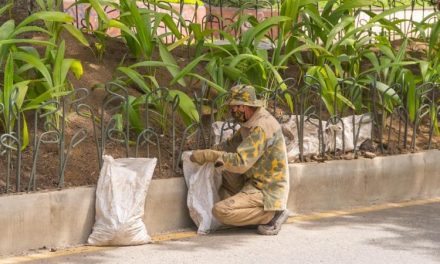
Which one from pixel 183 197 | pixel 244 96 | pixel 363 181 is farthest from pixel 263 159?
pixel 363 181

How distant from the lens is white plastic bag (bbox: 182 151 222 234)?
8.91 m

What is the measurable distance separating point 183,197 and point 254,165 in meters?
0.56

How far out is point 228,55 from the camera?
10.4 meters

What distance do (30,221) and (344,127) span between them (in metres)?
2.99

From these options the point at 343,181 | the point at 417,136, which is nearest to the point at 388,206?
the point at 343,181

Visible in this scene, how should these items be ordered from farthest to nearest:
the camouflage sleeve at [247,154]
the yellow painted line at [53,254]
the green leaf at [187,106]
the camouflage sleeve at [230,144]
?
the green leaf at [187,106], the camouflage sleeve at [230,144], the camouflage sleeve at [247,154], the yellow painted line at [53,254]

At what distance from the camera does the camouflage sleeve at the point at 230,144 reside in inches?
357

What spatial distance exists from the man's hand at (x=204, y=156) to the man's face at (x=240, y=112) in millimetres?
268

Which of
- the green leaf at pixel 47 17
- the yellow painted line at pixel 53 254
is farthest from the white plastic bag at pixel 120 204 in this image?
the green leaf at pixel 47 17

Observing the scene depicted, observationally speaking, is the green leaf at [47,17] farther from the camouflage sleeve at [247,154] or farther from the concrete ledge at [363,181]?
the concrete ledge at [363,181]

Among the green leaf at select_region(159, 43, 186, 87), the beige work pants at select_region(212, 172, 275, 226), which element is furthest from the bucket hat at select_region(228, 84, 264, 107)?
the green leaf at select_region(159, 43, 186, 87)

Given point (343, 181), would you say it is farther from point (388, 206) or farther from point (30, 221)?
point (30, 221)

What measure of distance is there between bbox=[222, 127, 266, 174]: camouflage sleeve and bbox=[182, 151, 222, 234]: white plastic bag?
25 centimetres

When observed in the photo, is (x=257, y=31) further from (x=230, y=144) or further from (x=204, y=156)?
(x=204, y=156)
